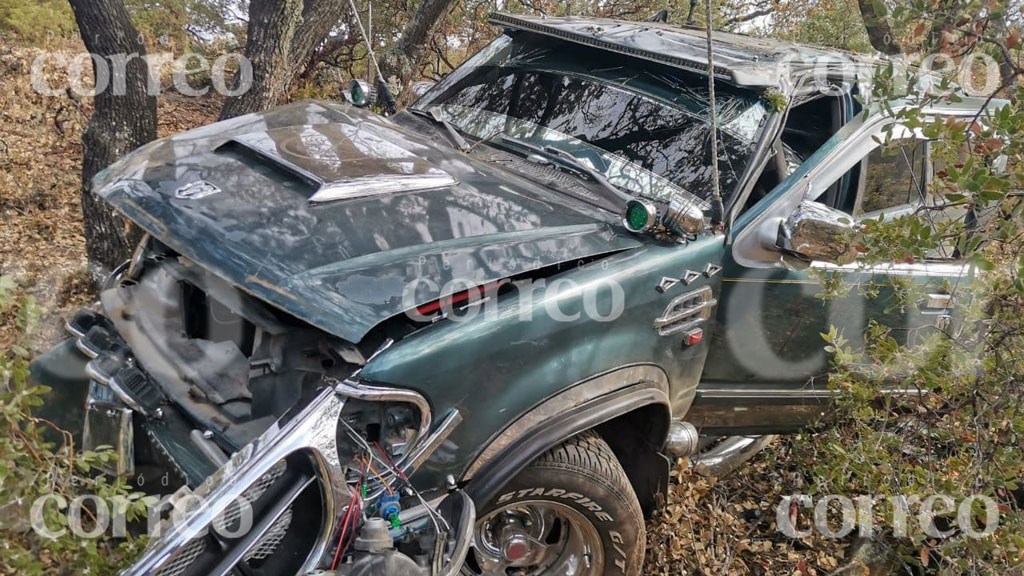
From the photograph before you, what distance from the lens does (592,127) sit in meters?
3.51

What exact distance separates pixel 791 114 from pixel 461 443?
2.40 m

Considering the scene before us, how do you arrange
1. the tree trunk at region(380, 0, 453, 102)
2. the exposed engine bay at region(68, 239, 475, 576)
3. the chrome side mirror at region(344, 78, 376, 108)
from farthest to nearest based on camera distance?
the tree trunk at region(380, 0, 453, 102)
the chrome side mirror at region(344, 78, 376, 108)
the exposed engine bay at region(68, 239, 475, 576)

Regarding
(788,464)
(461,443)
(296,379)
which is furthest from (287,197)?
(788,464)

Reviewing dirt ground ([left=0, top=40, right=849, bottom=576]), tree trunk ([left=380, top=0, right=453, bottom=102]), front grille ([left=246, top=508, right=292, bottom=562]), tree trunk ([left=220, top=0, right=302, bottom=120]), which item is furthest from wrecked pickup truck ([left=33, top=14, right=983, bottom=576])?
tree trunk ([left=380, top=0, right=453, bottom=102])

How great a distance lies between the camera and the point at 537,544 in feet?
9.66

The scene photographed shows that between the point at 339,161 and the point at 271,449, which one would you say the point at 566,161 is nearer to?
the point at 339,161

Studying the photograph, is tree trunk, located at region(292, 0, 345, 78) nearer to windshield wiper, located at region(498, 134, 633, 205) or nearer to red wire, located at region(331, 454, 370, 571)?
windshield wiper, located at region(498, 134, 633, 205)

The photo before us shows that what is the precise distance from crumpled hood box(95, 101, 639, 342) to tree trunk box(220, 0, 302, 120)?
2.25 m

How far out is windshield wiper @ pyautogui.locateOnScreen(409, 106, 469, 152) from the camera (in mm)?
3594

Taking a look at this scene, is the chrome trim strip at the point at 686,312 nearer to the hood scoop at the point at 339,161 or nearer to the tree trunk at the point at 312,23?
the hood scoop at the point at 339,161

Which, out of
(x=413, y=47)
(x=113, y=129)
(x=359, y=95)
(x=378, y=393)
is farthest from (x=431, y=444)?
(x=413, y=47)

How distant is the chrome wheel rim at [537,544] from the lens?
2863 millimetres

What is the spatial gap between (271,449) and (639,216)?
148 cm

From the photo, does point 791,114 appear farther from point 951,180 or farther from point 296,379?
point 296,379
